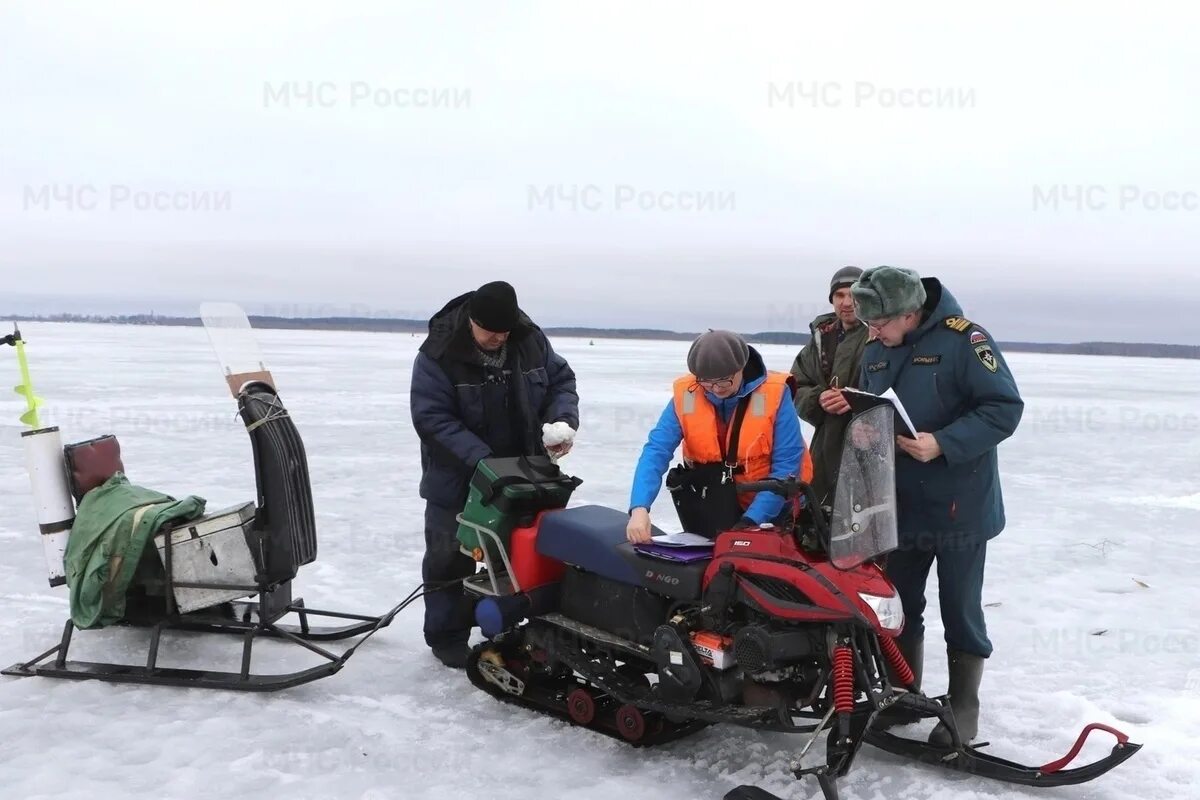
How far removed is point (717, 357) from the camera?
3.11 metres

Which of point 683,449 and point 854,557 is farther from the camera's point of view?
point 683,449

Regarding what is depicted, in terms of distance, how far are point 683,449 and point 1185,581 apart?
145 inches

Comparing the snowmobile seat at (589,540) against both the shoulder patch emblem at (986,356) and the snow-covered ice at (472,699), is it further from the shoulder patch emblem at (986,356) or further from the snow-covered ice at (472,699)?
the shoulder patch emblem at (986,356)

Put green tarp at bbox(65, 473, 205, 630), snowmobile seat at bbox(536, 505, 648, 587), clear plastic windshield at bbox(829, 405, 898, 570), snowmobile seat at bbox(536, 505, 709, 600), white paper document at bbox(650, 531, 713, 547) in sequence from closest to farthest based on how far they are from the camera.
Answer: clear plastic windshield at bbox(829, 405, 898, 570) → snowmobile seat at bbox(536, 505, 709, 600) → white paper document at bbox(650, 531, 713, 547) → snowmobile seat at bbox(536, 505, 648, 587) → green tarp at bbox(65, 473, 205, 630)

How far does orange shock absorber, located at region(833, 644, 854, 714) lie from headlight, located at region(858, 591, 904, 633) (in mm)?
135

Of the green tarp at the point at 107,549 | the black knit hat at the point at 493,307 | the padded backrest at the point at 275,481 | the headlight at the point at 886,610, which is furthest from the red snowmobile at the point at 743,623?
the green tarp at the point at 107,549

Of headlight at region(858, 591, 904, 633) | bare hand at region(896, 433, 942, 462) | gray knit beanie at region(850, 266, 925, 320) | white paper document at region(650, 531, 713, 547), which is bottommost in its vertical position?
headlight at region(858, 591, 904, 633)

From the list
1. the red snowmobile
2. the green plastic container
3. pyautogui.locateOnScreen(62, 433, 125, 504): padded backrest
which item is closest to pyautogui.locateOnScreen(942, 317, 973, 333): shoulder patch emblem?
the red snowmobile

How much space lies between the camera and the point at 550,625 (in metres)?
3.52

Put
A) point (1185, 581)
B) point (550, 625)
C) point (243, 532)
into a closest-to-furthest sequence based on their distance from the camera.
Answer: point (550, 625) → point (243, 532) → point (1185, 581)

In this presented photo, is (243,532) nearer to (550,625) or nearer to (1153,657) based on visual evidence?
(550,625)

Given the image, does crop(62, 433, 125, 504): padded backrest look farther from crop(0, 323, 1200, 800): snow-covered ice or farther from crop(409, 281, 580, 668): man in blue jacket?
crop(409, 281, 580, 668): man in blue jacket

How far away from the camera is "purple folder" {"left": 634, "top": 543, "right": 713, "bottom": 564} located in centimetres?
302

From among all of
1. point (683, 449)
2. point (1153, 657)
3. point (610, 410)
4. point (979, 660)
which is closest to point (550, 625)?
point (683, 449)
